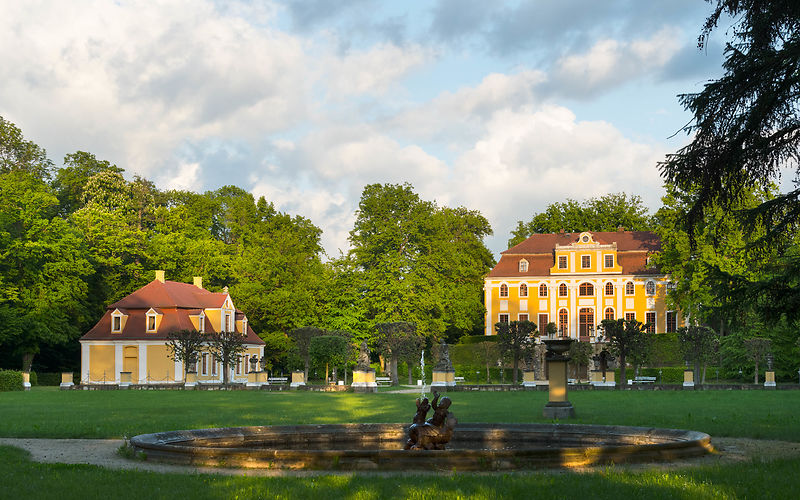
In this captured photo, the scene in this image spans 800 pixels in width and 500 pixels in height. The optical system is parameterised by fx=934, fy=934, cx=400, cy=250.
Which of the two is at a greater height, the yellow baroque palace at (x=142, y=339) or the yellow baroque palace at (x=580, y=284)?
the yellow baroque palace at (x=580, y=284)

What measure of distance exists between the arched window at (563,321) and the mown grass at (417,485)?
7190 centimetres

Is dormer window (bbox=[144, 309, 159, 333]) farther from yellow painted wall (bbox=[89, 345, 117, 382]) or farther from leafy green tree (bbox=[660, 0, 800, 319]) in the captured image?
leafy green tree (bbox=[660, 0, 800, 319])

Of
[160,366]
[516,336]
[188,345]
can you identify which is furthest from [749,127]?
[160,366]

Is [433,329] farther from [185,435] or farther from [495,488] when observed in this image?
[495,488]

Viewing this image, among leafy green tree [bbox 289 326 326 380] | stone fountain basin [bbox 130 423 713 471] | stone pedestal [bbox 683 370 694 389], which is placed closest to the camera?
stone fountain basin [bbox 130 423 713 471]

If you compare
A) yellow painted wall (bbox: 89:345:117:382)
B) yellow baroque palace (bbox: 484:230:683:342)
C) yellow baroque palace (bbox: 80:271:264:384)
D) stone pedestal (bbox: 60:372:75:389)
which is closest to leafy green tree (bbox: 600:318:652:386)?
yellow baroque palace (bbox: 80:271:264:384)

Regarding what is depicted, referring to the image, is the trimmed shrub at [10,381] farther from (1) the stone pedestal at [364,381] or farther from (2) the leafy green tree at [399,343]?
(2) the leafy green tree at [399,343]

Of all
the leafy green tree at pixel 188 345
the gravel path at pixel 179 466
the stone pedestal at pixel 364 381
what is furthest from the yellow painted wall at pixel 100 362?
the gravel path at pixel 179 466

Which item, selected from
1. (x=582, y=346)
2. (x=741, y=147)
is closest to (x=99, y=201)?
(x=582, y=346)

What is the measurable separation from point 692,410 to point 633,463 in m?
13.4

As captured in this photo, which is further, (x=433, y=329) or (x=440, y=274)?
(x=440, y=274)

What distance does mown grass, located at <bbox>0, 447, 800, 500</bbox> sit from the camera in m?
9.62

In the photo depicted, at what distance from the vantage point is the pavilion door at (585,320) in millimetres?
82125

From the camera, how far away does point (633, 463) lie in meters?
12.2
